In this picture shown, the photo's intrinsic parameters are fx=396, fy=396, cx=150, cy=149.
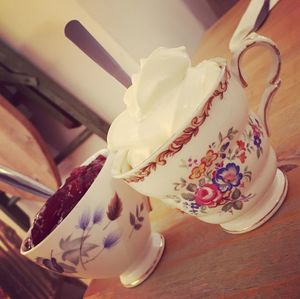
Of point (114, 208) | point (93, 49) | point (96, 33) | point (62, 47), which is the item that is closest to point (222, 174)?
point (114, 208)

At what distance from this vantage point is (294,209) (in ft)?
1.09

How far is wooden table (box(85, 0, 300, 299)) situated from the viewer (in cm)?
31

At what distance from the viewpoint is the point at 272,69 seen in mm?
358

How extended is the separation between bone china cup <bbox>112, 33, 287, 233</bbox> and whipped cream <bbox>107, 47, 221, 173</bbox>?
0.5 inches

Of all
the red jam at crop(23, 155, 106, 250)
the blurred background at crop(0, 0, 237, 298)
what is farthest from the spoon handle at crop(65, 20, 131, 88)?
the blurred background at crop(0, 0, 237, 298)

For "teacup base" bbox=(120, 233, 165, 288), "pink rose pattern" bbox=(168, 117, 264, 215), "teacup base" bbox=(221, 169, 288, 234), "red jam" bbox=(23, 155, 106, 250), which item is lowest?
"teacup base" bbox=(120, 233, 165, 288)

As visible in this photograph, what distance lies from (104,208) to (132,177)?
0.31ft

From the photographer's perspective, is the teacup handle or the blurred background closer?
the teacup handle

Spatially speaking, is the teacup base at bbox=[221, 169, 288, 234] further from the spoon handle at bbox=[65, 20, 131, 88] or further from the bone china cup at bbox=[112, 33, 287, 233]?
the spoon handle at bbox=[65, 20, 131, 88]

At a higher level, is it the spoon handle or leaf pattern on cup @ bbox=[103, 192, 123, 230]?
the spoon handle

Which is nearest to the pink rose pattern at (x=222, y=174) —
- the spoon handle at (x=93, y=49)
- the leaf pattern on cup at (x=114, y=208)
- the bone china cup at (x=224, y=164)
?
the bone china cup at (x=224, y=164)

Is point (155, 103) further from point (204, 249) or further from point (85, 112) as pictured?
point (85, 112)

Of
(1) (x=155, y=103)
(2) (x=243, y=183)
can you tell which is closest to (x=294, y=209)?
(2) (x=243, y=183)

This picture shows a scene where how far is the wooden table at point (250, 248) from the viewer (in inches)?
12.0
